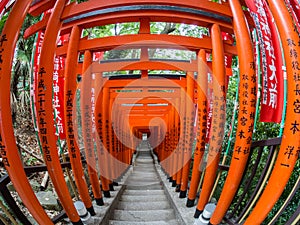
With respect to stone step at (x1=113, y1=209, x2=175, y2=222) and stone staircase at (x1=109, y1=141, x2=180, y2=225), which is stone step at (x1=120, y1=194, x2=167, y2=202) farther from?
→ stone step at (x1=113, y1=209, x2=175, y2=222)

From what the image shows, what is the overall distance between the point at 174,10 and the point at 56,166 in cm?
242

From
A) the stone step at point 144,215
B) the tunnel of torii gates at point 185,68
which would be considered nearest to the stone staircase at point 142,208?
the stone step at point 144,215

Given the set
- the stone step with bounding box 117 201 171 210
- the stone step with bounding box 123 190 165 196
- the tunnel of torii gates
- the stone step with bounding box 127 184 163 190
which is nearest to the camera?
the tunnel of torii gates

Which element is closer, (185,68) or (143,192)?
(185,68)

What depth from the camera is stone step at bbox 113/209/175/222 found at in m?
5.79

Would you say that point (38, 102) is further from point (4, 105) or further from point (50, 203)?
point (50, 203)

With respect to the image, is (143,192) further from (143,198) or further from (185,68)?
(185,68)

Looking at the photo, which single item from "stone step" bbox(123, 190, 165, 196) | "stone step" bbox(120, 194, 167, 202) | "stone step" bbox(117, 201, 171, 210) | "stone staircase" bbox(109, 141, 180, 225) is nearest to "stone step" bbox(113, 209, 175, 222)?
"stone staircase" bbox(109, 141, 180, 225)

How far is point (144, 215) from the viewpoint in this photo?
5918mm

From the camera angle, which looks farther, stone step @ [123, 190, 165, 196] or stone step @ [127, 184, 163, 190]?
stone step @ [127, 184, 163, 190]

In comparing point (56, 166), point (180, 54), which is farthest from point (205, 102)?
point (180, 54)

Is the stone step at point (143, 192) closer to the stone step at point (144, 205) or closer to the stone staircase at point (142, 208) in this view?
the stone staircase at point (142, 208)

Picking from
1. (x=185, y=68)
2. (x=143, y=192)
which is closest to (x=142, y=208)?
(x=143, y=192)

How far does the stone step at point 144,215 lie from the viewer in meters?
5.79
